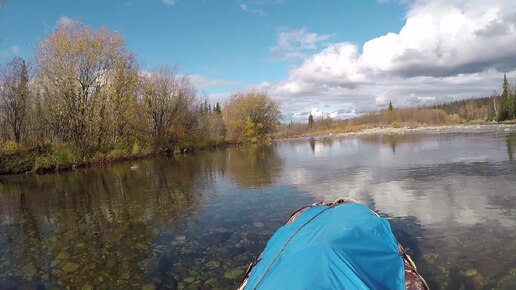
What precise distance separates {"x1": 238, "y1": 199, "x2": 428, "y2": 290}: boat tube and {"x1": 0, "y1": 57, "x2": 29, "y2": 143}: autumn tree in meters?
33.4

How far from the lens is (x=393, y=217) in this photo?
9422 millimetres

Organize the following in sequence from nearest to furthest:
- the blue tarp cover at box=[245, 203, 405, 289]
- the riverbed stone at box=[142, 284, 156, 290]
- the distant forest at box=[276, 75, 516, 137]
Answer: the blue tarp cover at box=[245, 203, 405, 289]
the riverbed stone at box=[142, 284, 156, 290]
the distant forest at box=[276, 75, 516, 137]

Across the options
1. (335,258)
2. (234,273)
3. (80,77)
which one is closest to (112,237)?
(234,273)

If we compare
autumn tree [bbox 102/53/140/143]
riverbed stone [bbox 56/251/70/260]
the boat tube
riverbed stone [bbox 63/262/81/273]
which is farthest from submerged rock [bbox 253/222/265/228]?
autumn tree [bbox 102/53/140/143]

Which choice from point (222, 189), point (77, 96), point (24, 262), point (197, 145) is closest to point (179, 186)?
point (222, 189)

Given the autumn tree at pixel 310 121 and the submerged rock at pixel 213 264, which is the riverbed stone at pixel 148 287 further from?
the autumn tree at pixel 310 121

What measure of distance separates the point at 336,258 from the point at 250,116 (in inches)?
2490

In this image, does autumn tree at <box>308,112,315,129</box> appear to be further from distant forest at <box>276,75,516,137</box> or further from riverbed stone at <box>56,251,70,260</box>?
riverbed stone at <box>56,251,70,260</box>

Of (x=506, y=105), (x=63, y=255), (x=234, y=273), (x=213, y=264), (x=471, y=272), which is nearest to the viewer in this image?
(x=471, y=272)

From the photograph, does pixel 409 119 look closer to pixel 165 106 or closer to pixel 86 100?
pixel 165 106

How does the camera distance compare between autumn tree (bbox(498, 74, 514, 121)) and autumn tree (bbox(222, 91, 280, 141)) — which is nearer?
autumn tree (bbox(222, 91, 280, 141))

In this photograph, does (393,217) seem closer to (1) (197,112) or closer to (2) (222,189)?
(2) (222,189)

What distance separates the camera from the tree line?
2955 cm

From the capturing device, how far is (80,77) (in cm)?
3023
